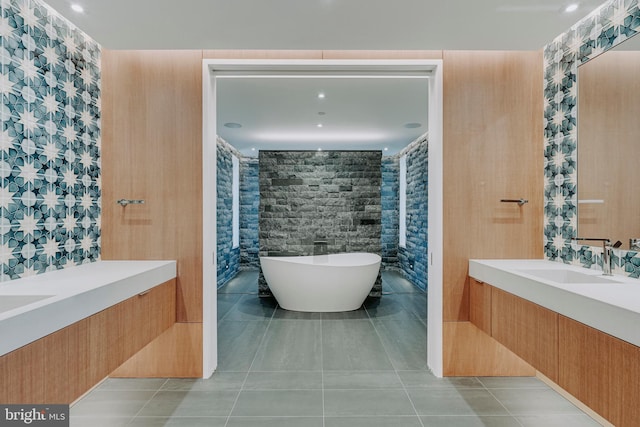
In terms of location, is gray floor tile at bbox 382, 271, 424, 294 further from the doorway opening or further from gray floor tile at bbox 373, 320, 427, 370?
the doorway opening

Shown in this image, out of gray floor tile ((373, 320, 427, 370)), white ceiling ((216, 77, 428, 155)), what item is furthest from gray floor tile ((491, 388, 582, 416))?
white ceiling ((216, 77, 428, 155))

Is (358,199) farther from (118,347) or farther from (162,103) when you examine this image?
(118,347)

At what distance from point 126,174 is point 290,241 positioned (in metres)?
3.21

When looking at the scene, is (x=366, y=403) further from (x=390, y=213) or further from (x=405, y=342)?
(x=390, y=213)

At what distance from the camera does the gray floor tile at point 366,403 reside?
7.27ft

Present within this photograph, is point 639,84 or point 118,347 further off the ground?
point 639,84

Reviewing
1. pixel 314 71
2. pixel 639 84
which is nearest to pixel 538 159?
pixel 639 84

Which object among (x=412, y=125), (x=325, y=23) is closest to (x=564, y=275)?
(x=325, y=23)

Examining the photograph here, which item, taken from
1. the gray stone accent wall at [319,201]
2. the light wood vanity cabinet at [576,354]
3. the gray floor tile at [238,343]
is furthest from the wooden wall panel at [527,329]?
the gray stone accent wall at [319,201]

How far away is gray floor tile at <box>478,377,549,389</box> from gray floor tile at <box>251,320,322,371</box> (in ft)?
4.39

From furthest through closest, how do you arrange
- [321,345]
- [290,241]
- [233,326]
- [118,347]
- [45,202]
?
1. [290,241]
2. [233,326]
3. [321,345]
4. [45,202]
5. [118,347]

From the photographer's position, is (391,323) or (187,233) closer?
(187,233)

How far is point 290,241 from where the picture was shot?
5578mm

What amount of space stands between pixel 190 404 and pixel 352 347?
1.56m
